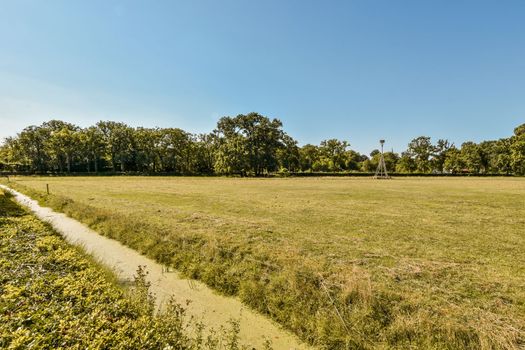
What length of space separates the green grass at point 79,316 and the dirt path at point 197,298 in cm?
45

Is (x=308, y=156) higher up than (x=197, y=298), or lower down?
higher up

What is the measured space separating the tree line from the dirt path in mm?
63694

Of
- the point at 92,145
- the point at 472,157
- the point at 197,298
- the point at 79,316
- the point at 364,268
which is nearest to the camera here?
the point at 79,316

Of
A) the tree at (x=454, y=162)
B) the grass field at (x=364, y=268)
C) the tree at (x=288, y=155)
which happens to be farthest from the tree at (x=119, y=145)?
the tree at (x=454, y=162)

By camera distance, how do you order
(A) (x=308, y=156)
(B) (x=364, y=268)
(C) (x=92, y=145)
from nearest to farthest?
1. (B) (x=364, y=268)
2. (C) (x=92, y=145)
3. (A) (x=308, y=156)

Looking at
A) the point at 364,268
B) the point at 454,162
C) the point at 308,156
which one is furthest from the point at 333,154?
the point at 364,268

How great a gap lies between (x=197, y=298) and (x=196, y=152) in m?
85.6

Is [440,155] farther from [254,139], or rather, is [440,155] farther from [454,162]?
[254,139]

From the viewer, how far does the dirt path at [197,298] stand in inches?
199

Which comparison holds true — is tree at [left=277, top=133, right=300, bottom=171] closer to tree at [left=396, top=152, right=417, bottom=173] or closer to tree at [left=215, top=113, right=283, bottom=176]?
tree at [left=215, top=113, right=283, bottom=176]

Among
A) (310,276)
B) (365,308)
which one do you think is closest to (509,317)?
(365,308)

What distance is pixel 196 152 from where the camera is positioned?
88875 mm

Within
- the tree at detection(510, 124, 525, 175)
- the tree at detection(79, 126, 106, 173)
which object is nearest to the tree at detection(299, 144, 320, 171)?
the tree at detection(510, 124, 525, 175)

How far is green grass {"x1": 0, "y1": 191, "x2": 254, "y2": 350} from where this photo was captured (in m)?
3.72
